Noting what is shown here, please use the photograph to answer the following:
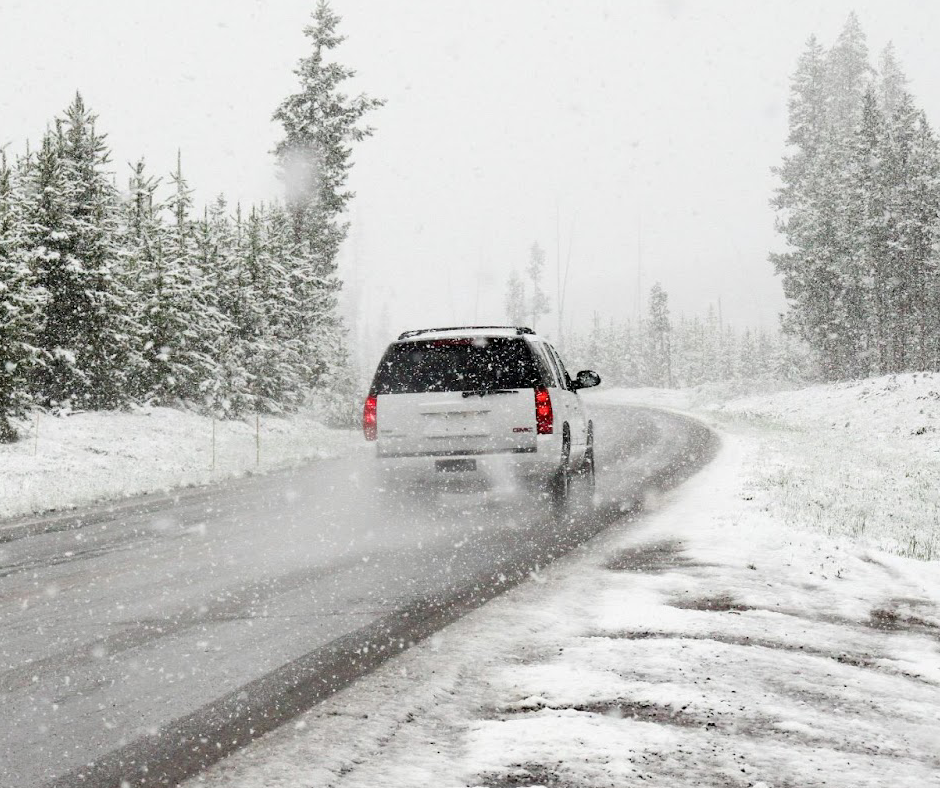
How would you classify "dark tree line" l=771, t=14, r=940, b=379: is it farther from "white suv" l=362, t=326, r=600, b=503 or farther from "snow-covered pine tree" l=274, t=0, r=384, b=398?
"white suv" l=362, t=326, r=600, b=503

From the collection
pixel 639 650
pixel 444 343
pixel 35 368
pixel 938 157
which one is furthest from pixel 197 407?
pixel 938 157

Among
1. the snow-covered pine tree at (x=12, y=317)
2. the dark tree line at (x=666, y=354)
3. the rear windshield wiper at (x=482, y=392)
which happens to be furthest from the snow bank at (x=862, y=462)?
the dark tree line at (x=666, y=354)

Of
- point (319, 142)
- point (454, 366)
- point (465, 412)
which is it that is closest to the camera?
point (465, 412)

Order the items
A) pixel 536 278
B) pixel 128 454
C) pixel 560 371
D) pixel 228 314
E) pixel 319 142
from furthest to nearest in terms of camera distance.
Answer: pixel 536 278
pixel 319 142
pixel 228 314
pixel 128 454
pixel 560 371

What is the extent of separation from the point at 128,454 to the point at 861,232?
121 ft

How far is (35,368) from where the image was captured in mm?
20609

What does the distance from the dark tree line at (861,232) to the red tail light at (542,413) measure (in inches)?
1404

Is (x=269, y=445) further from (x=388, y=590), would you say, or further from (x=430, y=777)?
(x=430, y=777)

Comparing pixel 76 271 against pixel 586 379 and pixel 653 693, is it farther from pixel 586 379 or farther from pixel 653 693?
pixel 653 693

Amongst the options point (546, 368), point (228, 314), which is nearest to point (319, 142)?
point (228, 314)

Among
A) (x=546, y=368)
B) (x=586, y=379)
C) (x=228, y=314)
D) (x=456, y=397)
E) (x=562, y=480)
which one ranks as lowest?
(x=562, y=480)

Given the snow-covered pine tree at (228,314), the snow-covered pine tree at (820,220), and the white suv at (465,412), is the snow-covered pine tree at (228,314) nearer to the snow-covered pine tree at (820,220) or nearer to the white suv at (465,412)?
the white suv at (465,412)

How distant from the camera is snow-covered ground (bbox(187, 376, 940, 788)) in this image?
3.08 m

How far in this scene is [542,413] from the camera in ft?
32.5
